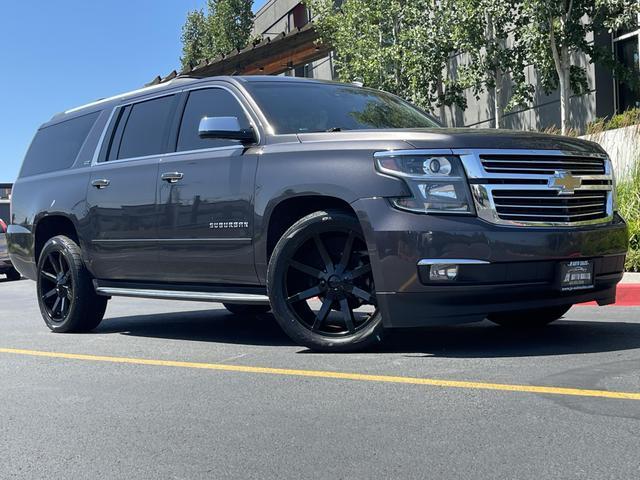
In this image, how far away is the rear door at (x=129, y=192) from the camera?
6824mm

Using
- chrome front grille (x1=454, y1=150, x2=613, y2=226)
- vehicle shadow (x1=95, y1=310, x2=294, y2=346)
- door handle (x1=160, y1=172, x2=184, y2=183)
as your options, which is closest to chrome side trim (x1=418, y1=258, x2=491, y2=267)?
chrome front grille (x1=454, y1=150, x2=613, y2=226)

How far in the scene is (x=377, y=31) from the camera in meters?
22.1

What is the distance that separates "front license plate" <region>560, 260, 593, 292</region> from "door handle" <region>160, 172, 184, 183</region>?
3005 millimetres

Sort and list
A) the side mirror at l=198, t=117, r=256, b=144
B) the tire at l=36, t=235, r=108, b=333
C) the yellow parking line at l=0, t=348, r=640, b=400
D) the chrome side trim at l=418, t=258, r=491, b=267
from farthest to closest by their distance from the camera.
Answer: the tire at l=36, t=235, r=108, b=333
the side mirror at l=198, t=117, r=256, b=144
the chrome side trim at l=418, t=258, r=491, b=267
the yellow parking line at l=0, t=348, r=640, b=400

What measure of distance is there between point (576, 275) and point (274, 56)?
94.8ft

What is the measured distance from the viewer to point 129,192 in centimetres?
699

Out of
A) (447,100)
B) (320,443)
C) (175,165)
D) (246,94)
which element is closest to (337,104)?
(246,94)

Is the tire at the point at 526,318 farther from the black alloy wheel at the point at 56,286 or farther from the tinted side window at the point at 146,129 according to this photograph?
the black alloy wheel at the point at 56,286

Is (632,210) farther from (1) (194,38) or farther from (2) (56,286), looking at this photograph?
(1) (194,38)

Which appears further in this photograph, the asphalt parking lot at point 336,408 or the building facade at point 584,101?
the building facade at point 584,101

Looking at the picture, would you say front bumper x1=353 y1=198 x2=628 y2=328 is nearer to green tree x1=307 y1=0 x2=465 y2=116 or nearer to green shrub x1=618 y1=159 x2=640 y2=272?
green shrub x1=618 y1=159 x2=640 y2=272

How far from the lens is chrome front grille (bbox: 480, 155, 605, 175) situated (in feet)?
16.8

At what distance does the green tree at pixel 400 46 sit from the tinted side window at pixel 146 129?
13.6m

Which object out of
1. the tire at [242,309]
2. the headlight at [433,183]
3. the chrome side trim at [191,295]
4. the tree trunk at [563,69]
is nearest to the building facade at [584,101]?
the tree trunk at [563,69]
